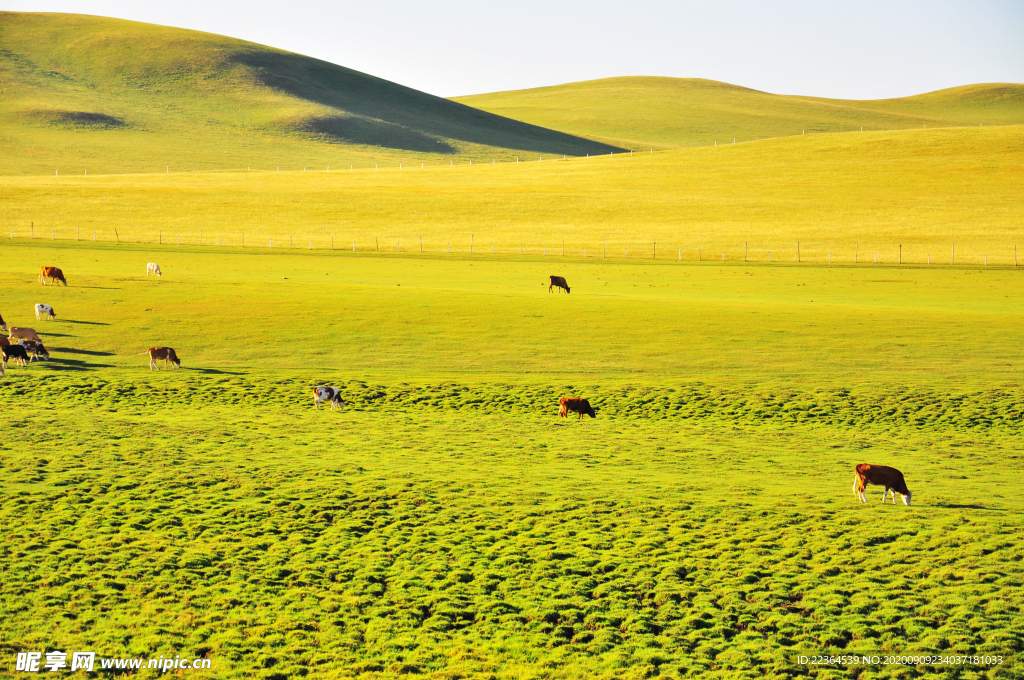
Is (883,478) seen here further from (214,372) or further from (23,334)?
(23,334)

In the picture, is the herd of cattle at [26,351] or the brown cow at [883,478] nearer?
the brown cow at [883,478]

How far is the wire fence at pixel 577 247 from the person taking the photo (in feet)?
233

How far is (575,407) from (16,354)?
16703 millimetres

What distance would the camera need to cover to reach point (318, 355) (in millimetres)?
30109

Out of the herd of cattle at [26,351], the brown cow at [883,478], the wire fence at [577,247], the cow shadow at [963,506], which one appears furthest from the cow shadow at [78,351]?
the wire fence at [577,247]

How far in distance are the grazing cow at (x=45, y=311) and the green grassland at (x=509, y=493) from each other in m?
0.44

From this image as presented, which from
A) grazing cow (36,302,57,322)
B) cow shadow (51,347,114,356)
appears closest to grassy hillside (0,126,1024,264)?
grazing cow (36,302,57,322)

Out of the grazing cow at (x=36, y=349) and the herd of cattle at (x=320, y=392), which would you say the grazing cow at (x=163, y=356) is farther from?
the grazing cow at (x=36, y=349)

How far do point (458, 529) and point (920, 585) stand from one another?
6.83 meters

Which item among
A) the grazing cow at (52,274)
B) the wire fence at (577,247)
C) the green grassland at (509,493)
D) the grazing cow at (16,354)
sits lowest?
the green grassland at (509,493)

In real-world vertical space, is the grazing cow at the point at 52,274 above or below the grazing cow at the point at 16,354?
above

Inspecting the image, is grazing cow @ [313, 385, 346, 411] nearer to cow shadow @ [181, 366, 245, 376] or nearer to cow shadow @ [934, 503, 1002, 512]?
cow shadow @ [181, 366, 245, 376]

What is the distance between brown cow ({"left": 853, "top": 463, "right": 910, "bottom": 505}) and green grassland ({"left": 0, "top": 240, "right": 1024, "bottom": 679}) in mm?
408

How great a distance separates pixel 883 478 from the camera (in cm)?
1565
